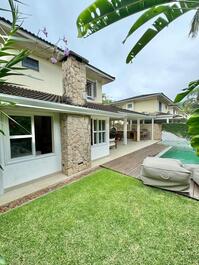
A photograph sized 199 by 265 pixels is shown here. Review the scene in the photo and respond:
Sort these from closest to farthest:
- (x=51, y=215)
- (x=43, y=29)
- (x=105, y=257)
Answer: (x=105, y=257) < (x=43, y=29) < (x=51, y=215)

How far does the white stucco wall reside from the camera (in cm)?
619

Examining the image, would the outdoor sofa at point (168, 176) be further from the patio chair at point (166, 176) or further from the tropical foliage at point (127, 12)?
the tropical foliage at point (127, 12)

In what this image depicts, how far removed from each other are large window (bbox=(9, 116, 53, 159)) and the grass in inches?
94.1

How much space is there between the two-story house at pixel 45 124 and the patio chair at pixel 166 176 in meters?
3.80

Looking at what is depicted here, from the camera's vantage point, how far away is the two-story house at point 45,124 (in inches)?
245

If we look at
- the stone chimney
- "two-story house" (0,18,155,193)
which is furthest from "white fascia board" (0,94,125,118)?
the stone chimney

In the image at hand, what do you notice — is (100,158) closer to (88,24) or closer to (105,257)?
(105,257)

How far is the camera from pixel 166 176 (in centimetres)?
593

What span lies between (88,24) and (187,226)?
523 centimetres

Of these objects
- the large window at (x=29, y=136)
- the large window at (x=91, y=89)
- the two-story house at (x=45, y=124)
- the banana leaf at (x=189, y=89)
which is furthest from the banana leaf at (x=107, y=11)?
the large window at (x=91, y=89)

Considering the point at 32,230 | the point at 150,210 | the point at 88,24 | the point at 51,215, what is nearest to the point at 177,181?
the point at 150,210

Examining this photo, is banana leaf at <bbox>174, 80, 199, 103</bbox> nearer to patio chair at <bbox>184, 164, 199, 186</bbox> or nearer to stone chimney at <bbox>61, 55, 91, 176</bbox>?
patio chair at <bbox>184, 164, 199, 186</bbox>

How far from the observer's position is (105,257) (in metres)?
3.20

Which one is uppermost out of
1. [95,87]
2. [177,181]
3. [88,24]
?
[95,87]
